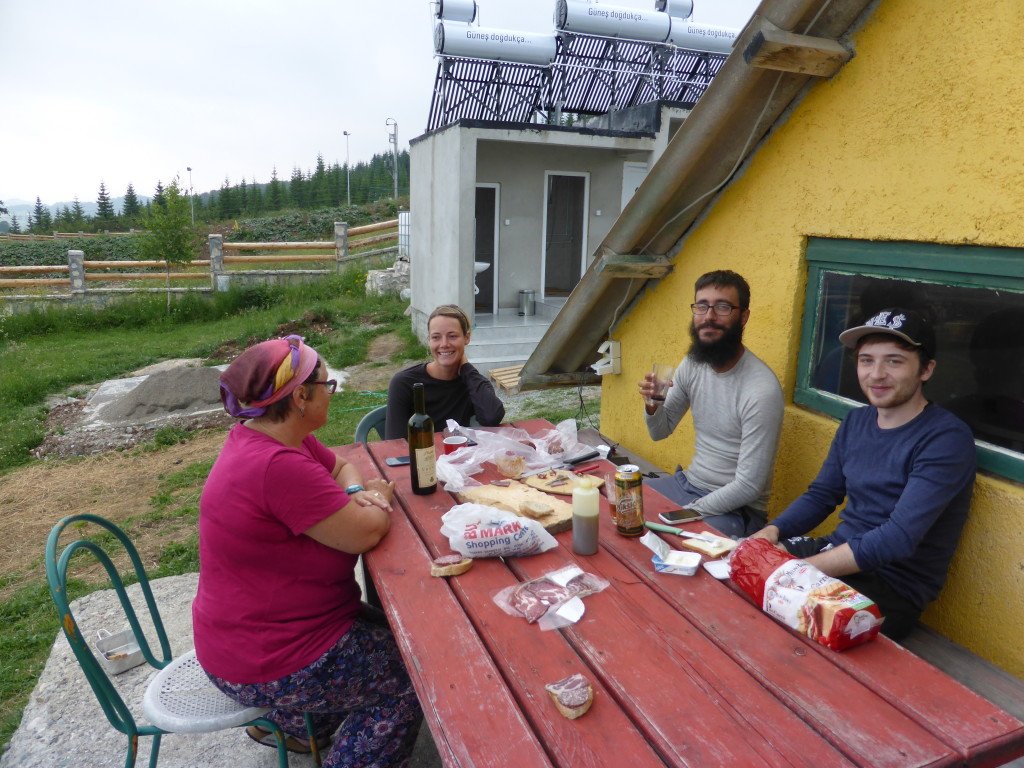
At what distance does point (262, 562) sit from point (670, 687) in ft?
4.06

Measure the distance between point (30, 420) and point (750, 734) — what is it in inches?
384

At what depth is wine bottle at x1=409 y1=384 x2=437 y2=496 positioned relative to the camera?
256cm

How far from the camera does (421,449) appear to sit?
103 inches

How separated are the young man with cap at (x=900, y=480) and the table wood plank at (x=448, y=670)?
1108mm

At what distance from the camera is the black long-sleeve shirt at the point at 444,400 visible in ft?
12.2

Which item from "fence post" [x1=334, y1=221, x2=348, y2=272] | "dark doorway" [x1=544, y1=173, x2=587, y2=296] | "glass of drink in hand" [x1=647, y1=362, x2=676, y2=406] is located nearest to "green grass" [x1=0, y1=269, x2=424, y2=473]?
"fence post" [x1=334, y1=221, x2=348, y2=272]

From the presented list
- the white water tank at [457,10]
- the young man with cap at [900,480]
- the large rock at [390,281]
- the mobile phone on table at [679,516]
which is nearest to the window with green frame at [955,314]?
the young man with cap at [900,480]

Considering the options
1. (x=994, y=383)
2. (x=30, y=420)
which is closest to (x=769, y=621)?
(x=994, y=383)

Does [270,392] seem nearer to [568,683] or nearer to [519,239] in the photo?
[568,683]

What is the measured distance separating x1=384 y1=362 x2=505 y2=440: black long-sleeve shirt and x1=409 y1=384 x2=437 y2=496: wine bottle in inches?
41.6

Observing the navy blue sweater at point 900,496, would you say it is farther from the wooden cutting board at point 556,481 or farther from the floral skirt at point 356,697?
the floral skirt at point 356,697

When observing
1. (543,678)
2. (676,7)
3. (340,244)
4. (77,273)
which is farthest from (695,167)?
(77,273)

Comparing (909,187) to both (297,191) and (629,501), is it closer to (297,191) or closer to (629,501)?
(629,501)

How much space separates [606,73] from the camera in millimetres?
12469
